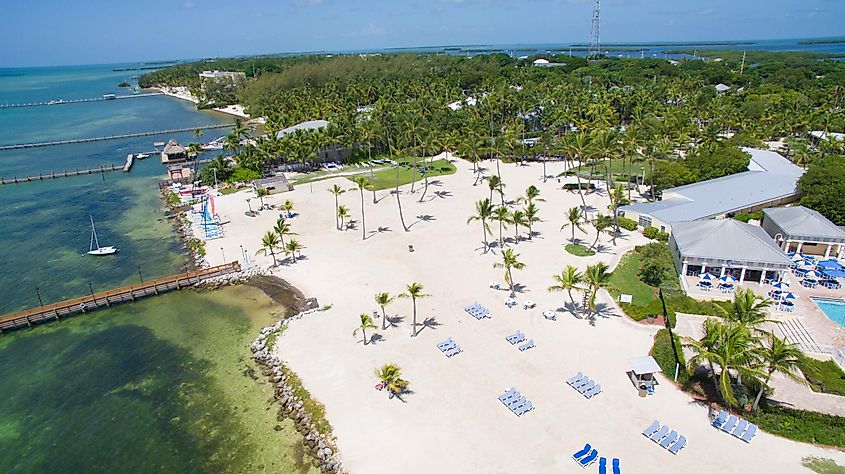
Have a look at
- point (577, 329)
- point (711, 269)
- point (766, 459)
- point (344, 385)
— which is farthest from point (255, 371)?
point (711, 269)

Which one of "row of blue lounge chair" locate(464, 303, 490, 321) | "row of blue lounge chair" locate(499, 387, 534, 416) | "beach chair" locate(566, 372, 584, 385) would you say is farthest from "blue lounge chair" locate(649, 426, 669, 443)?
"row of blue lounge chair" locate(464, 303, 490, 321)

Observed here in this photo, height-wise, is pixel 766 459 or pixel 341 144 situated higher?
pixel 341 144

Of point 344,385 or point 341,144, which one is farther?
point 341,144

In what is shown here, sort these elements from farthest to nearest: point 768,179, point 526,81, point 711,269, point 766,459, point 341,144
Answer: point 526,81
point 341,144
point 768,179
point 711,269
point 766,459

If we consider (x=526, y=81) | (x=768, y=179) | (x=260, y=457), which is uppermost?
(x=526, y=81)

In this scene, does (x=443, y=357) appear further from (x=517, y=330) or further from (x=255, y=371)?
(x=255, y=371)

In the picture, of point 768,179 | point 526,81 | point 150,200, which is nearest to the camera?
point 768,179

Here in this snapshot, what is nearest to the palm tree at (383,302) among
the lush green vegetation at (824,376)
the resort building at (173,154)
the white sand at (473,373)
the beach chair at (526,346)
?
the white sand at (473,373)
